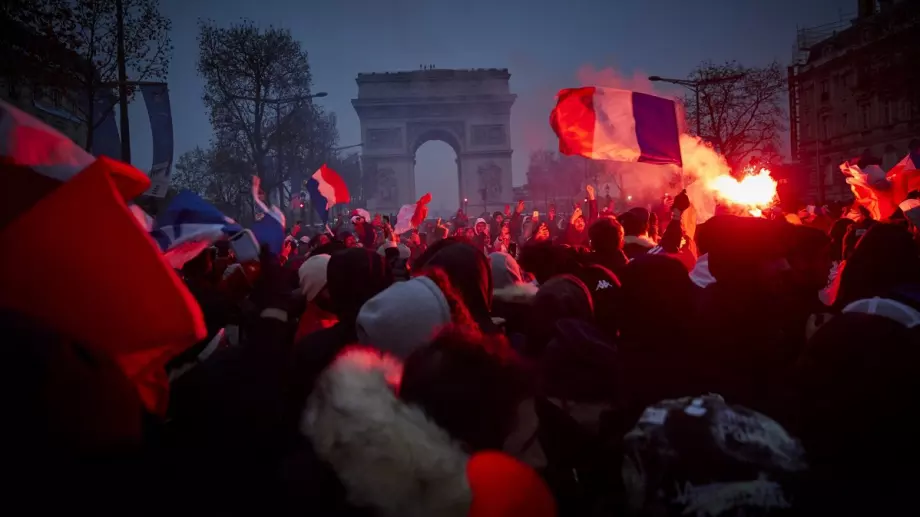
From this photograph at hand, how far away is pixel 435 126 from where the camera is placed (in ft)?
212

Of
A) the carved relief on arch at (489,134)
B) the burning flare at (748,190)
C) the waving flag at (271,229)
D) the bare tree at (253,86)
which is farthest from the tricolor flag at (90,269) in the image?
the carved relief on arch at (489,134)

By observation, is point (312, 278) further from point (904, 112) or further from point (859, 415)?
point (904, 112)

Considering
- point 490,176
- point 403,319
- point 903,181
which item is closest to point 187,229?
point 403,319

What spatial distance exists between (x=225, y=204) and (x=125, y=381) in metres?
42.4

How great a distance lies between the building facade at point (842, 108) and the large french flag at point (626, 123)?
90.7ft

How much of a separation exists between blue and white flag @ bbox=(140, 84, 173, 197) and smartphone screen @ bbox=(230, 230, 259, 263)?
19.1 feet

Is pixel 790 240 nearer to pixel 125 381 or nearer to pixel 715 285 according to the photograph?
pixel 715 285

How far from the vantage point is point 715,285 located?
2.82 meters

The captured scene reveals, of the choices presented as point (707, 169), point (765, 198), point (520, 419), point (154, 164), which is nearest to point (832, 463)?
point (520, 419)

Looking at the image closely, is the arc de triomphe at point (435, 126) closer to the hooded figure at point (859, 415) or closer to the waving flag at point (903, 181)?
the waving flag at point (903, 181)

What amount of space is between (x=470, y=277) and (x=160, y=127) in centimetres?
1189

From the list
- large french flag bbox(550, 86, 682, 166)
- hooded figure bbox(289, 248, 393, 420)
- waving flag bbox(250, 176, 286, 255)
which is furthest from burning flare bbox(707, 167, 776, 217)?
waving flag bbox(250, 176, 286, 255)

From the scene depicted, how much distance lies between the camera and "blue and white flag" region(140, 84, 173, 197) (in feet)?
38.0

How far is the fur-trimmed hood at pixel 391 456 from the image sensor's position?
1.43m
